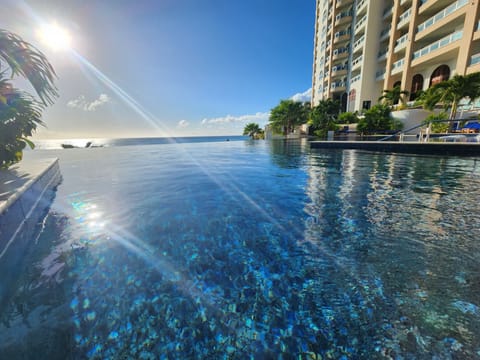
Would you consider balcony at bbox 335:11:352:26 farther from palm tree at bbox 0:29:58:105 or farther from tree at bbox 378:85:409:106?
palm tree at bbox 0:29:58:105

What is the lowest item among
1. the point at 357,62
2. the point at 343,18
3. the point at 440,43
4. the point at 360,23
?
the point at 440,43

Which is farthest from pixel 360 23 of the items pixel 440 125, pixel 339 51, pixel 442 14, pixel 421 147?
pixel 421 147

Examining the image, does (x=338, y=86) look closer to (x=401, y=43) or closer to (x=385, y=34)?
(x=385, y=34)

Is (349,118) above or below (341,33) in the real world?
below

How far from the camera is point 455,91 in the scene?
49.7 feet

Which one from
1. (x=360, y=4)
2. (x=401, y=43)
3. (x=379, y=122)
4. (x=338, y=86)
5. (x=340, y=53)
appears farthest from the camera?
(x=338, y=86)

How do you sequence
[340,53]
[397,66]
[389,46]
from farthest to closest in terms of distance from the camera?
1. [340,53]
2. [389,46]
3. [397,66]

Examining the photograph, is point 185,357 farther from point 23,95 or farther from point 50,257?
point 23,95

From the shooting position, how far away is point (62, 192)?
235 inches

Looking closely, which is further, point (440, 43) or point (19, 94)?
point (440, 43)

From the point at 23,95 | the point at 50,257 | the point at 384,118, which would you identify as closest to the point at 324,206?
the point at 50,257

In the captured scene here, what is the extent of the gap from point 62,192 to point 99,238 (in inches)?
161

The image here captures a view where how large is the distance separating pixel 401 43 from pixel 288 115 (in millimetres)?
17180

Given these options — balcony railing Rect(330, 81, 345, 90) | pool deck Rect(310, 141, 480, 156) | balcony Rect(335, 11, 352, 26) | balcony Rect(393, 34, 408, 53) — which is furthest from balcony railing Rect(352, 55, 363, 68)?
pool deck Rect(310, 141, 480, 156)
